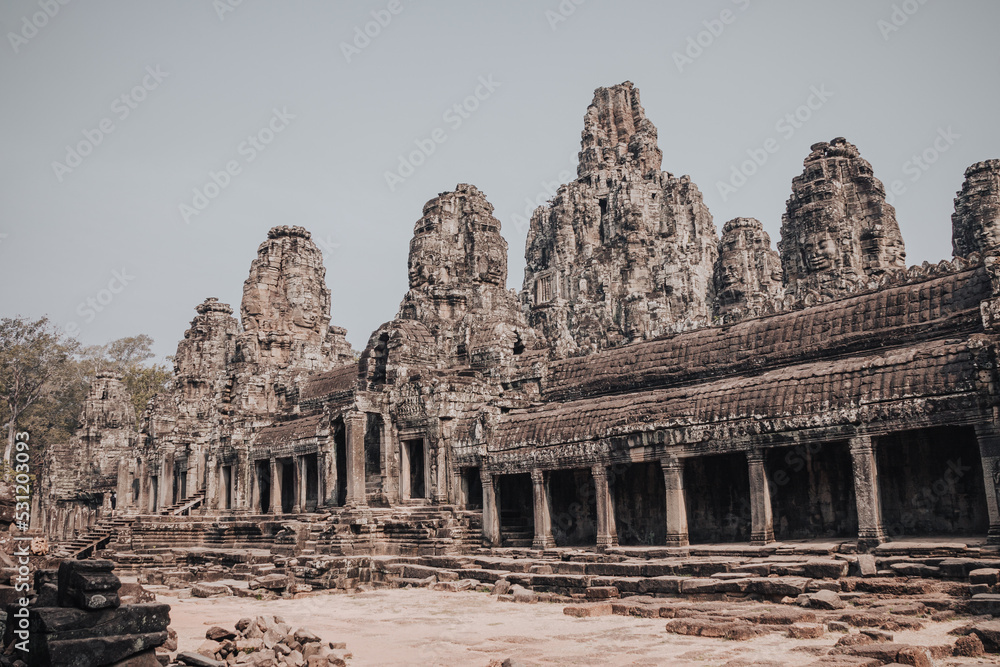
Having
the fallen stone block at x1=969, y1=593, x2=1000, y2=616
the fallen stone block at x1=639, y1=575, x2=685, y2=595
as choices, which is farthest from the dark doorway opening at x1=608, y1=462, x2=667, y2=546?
the fallen stone block at x1=969, y1=593, x2=1000, y2=616

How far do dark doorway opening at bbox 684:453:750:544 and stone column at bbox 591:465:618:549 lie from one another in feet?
6.36

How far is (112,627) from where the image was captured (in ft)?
26.8

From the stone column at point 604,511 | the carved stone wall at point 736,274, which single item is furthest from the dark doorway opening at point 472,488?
the carved stone wall at point 736,274

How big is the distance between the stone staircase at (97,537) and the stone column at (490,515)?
15743 millimetres

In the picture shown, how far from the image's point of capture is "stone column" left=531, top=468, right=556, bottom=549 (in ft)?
67.4

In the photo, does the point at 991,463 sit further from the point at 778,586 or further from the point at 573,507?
the point at 573,507

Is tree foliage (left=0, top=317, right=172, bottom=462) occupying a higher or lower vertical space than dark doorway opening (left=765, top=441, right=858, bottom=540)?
higher

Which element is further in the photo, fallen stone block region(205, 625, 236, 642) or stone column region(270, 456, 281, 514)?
stone column region(270, 456, 281, 514)

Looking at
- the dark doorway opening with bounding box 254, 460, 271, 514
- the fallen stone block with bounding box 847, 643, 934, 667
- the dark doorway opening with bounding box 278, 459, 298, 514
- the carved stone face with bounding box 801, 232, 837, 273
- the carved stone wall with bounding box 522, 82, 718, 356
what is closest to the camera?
the fallen stone block with bounding box 847, 643, 934, 667

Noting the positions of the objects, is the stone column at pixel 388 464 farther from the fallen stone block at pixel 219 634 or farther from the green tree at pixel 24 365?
the green tree at pixel 24 365

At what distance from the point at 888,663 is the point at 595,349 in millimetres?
18148

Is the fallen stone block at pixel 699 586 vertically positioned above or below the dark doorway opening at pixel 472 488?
below

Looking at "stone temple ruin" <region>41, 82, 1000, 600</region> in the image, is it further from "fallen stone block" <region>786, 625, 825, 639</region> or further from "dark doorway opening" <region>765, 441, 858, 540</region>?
"fallen stone block" <region>786, 625, 825, 639</region>

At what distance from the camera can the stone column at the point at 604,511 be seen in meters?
19.2
